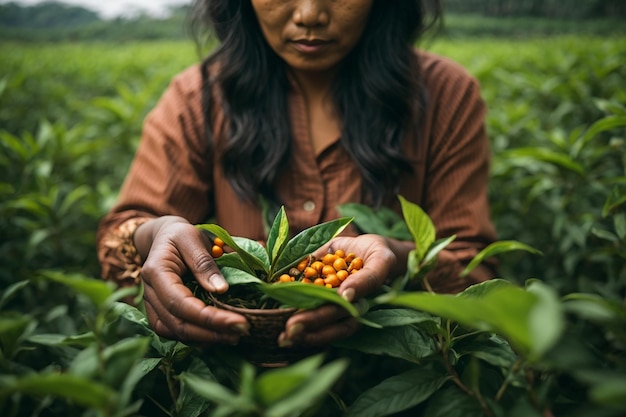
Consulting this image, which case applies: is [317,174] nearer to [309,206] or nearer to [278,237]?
[309,206]

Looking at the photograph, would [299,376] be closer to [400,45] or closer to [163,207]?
[163,207]

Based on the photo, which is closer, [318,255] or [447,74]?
[318,255]

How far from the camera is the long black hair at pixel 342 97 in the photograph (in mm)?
1415

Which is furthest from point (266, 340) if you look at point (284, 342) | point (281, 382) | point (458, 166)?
point (458, 166)

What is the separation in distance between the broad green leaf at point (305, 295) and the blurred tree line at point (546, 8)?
2796mm

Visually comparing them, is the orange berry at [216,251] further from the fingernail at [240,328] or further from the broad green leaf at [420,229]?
the broad green leaf at [420,229]

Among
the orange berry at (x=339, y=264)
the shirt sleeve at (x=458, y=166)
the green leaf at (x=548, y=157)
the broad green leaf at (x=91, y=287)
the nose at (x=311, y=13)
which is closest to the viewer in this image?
the broad green leaf at (x=91, y=287)

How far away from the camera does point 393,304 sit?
0.86 metres

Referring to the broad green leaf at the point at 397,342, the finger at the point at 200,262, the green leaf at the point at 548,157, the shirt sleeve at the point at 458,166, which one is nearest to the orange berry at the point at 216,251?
the finger at the point at 200,262

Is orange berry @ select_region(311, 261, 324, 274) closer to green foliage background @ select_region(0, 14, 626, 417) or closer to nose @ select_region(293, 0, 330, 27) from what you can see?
green foliage background @ select_region(0, 14, 626, 417)

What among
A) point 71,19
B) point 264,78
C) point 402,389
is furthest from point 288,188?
point 71,19

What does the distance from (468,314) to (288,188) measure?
3.18ft

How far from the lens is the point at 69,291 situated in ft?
5.60

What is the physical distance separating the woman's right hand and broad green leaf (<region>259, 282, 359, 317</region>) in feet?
0.25
